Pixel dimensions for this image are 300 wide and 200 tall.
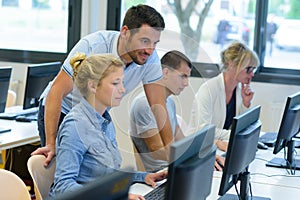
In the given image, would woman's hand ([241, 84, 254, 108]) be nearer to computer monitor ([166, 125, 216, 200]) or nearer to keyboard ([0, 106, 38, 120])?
keyboard ([0, 106, 38, 120])

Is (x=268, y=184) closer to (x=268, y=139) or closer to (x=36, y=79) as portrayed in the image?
(x=268, y=139)

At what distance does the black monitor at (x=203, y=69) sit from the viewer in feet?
14.1

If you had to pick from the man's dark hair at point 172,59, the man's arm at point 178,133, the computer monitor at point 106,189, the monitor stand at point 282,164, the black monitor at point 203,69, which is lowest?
the monitor stand at point 282,164

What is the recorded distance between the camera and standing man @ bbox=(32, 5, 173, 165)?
2533 millimetres

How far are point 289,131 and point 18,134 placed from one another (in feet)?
5.34

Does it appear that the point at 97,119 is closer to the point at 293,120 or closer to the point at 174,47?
the point at 174,47

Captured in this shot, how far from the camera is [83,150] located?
222 centimetres

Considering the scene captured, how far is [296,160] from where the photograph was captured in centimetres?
314

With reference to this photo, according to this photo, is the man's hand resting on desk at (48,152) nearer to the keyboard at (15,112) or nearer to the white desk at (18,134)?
the white desk at (18,134)

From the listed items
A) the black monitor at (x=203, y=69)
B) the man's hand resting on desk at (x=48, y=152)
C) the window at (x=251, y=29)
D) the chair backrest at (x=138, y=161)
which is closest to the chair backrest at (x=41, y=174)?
the man's hand resting on desk at (x=48, y=152)

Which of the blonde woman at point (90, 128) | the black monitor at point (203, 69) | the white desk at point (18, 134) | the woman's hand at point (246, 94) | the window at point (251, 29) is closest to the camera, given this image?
the blonde woman at point (90, 128)

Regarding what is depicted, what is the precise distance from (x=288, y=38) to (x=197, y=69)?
0.80 meters

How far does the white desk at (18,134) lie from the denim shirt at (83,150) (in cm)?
113

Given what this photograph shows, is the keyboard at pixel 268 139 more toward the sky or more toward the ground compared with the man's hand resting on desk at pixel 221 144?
more toward the ground
